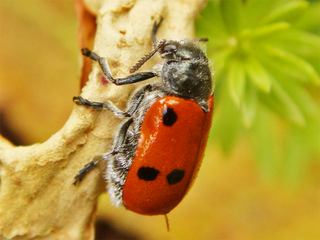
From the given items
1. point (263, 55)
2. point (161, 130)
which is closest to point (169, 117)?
point (161, 130)

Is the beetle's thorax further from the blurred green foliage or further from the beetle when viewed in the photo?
the blurred green foliage

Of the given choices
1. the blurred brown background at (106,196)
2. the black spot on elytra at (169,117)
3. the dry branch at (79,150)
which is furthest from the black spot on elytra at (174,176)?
the blurred brown background at (106,196)

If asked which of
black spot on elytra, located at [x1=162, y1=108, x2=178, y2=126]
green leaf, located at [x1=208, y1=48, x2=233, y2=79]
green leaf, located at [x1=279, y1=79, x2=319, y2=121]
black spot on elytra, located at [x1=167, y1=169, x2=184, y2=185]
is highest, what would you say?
green leaf, located at [x1=279, y1=79, x2=319, y2=121]

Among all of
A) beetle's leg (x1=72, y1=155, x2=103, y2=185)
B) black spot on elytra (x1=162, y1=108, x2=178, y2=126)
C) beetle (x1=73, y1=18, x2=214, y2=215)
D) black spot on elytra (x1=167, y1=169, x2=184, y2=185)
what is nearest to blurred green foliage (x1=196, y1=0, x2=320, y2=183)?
beetle (x1=73, y1=18, x2=214, y2=215)

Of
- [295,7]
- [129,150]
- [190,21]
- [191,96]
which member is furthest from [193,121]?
[295,7]

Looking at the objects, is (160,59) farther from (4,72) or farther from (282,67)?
(4,72)

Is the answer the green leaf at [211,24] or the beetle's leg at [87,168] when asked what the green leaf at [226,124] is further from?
the beetle's leg at [87,168]
